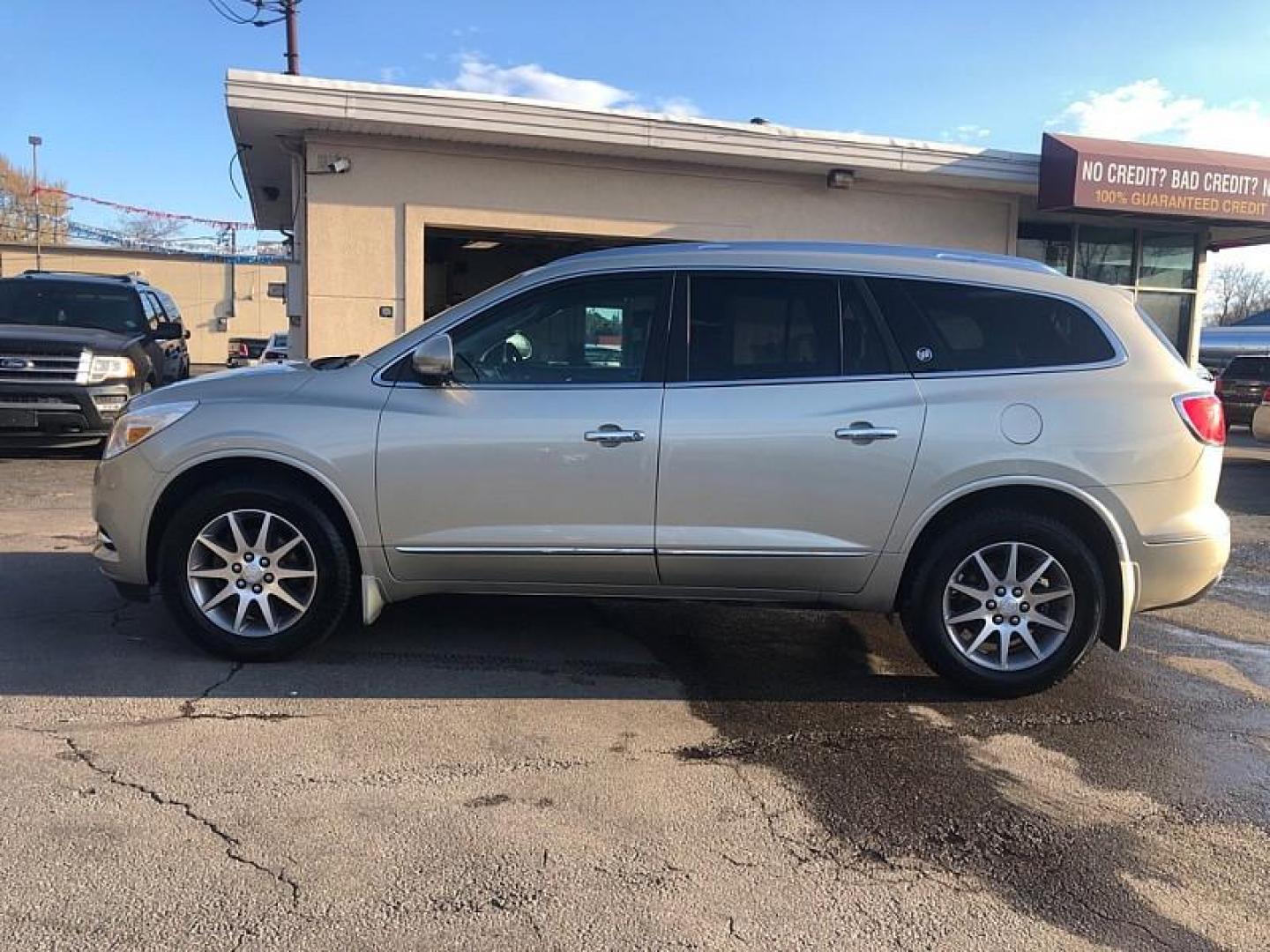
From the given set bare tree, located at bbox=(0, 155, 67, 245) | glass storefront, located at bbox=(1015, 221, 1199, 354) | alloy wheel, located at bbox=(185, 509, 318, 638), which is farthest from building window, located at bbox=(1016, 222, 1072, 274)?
bare tree, located at bbox=(0, 155, 67, 245)

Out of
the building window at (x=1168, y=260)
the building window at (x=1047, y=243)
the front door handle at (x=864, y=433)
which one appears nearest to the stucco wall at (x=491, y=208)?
the building window at (x=1047, y=243)

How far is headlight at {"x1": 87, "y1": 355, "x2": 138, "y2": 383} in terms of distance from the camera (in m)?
10.1

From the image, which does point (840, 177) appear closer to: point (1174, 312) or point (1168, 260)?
point (1168, 260)

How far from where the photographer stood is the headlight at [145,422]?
4531 mm

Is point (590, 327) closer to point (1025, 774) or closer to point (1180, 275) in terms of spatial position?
point (1025, 774)

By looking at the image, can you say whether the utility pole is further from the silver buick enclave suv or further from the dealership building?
the silver buick enclave suv

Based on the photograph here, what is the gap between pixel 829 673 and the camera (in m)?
4.79

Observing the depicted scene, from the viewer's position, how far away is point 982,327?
14.7 feet

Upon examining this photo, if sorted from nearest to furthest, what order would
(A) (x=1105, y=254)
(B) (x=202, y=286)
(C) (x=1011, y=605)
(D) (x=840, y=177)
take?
(C) (x=1011, y=605) < (D) (x=840, y=177) < (A) (x=1105, y=254) < (B) (x=202, y=286)

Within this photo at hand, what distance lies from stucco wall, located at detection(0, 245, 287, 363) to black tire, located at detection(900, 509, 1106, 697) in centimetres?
5505

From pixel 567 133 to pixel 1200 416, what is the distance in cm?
921

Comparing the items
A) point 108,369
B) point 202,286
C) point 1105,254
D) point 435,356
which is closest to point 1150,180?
point 1105,254

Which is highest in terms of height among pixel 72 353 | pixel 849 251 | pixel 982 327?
pixel 849 251

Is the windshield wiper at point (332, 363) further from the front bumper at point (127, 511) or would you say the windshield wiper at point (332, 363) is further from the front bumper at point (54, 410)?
the front bumper at point (54, 410)
